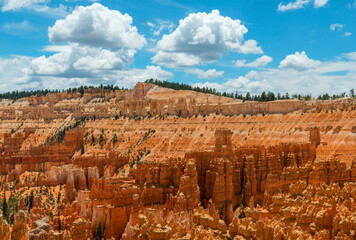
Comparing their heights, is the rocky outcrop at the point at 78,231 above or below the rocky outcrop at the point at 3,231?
below

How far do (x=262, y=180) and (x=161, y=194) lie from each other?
1580 cm

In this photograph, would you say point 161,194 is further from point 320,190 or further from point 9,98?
point 9,98

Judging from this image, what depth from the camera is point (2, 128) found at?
443ft

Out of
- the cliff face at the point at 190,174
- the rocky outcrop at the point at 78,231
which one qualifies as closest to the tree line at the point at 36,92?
the cliff face at the point at 190,174

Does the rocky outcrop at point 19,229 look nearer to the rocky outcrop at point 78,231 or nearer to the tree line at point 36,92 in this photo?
the rocky outcrop at point 78,231

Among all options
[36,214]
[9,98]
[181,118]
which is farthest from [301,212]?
[9,98]

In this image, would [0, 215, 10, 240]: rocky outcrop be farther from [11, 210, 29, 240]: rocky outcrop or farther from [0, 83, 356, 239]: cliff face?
[11, 210, 29, 240]: rocky outcrop

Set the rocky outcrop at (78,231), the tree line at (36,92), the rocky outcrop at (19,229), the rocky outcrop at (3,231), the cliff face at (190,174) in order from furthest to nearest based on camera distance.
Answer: the tree line at (36,92), the rocky outcrop at (78,231), the cliff face at (190,174), the rocky outcrop at (19,229), the rocky outcrop at (3,231)

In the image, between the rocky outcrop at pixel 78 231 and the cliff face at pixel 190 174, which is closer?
the cliff face at pixel 190 174

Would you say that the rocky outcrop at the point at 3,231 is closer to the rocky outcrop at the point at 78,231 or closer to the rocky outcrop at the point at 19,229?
the rocky outcrop at the point at 19,229

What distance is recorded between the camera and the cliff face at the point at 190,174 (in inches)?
903

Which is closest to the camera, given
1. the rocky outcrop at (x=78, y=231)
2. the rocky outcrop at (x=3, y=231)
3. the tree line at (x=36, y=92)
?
the rocky outcrop at (x=3, y=231)

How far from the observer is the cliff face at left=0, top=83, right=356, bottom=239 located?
75.3 ft

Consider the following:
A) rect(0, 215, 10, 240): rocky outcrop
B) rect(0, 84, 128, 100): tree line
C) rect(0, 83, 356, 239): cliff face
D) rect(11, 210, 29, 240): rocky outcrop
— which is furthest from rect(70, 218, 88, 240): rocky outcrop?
rect(0, 84, 128, 100): tree line
